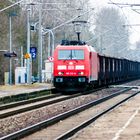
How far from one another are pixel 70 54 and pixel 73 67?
1105 millimetres

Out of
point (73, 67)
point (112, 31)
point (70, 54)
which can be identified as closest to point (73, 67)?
point (73, 67)

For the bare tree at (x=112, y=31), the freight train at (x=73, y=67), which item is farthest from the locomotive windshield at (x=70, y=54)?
the bare tree at (x=112, y=31)

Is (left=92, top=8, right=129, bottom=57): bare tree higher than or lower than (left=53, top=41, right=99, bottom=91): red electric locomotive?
higher

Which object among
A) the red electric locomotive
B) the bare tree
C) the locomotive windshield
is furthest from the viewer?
the bare tree

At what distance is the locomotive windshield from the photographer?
129 ft

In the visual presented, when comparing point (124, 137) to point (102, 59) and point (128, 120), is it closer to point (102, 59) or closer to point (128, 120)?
point (128, 120)

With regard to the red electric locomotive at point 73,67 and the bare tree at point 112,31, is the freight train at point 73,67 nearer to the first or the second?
the red electric locomotive at point 73,67

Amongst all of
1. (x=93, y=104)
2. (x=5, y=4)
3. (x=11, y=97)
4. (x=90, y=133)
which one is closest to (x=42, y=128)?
(x=90, y=133)

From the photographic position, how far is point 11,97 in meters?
32.0

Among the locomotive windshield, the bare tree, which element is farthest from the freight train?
the bare tree

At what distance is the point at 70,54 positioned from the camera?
39.4 meters

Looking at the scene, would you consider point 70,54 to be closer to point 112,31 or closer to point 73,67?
point 73,67

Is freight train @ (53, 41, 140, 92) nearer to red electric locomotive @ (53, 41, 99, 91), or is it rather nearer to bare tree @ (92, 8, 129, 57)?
red electric locomotive @ (53, 41, 99, 91)

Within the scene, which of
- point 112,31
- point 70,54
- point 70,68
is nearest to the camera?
point 70,68
